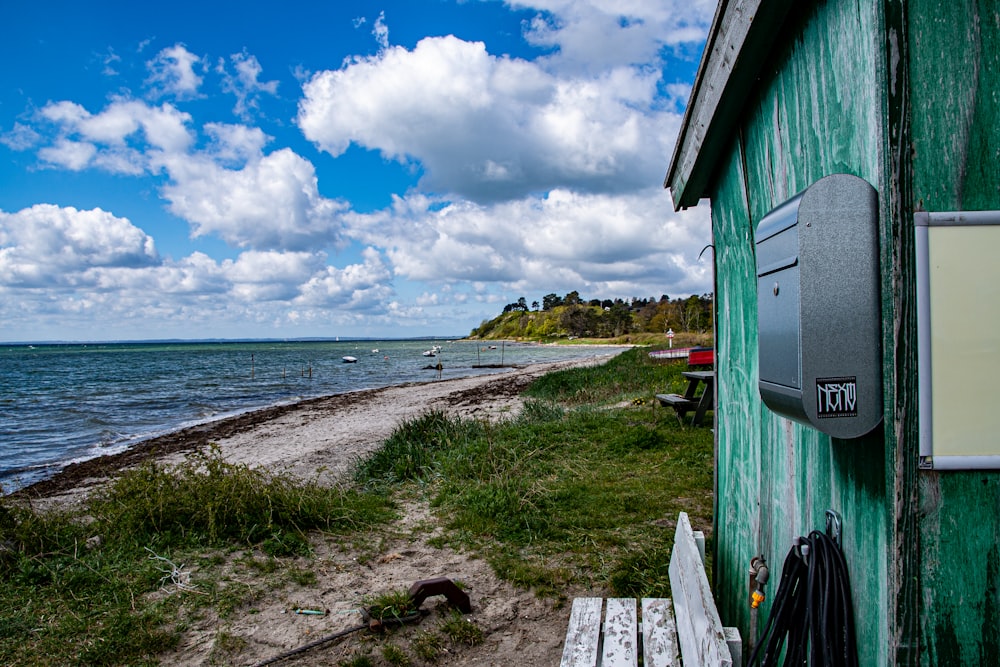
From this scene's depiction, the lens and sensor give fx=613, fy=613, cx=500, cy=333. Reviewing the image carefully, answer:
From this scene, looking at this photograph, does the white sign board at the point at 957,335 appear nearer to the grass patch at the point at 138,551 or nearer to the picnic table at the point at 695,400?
the grass patch at the point at 138,551

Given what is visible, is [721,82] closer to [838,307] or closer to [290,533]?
[838,307]

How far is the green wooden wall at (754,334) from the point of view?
57.0 inches

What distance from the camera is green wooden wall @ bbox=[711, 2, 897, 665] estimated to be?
1.45 m

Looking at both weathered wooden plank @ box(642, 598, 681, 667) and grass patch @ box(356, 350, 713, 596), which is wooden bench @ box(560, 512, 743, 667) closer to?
weathered wooden plank @ box(642, 598, 681, 667)

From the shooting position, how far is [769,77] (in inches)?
89.1

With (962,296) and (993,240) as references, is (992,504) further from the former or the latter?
(993,240)

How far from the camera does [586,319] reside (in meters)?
115

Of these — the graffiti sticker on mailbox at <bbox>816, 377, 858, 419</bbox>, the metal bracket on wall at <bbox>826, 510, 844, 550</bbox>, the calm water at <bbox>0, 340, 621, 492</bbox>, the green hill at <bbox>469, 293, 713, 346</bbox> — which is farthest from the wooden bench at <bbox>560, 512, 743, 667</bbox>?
the green hill at <bbox>469, 293, 713, 346</bbox>

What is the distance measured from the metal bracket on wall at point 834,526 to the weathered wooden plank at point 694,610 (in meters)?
0.55

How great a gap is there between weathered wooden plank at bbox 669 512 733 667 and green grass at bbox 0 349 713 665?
1388 millimetres

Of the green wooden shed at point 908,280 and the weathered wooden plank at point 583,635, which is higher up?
the green wooden shed at point 908,280

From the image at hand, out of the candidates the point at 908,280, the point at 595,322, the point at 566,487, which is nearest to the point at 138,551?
the point at 566,487

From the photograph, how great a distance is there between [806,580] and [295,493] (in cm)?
534

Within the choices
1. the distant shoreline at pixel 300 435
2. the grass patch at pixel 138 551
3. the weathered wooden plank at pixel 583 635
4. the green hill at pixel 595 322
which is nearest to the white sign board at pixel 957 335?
the weathered wooden plank at pixel 583 635
